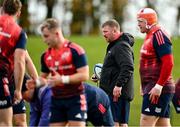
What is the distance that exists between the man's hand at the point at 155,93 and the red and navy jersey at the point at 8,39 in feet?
6.21

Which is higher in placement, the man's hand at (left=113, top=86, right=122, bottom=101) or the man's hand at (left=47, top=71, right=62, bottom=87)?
the man's hand at (left=47, top=71, right=62, bottom=87)

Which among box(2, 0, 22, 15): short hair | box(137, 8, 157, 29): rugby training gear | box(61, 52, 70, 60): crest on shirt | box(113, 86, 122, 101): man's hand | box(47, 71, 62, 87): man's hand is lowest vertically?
box(113, 86, 122, 101): man's hand

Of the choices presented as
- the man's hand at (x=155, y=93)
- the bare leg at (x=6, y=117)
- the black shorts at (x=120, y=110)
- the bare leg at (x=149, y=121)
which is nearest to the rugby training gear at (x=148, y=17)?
the man's hand at (x=155, y=93)

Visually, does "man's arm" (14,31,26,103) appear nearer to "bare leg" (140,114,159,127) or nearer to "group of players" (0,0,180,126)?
"group of players" (0,0,180,126)

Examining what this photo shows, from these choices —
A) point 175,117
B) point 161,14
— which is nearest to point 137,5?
point 161,14

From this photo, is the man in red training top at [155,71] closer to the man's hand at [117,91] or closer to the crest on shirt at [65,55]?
the man's hand at [117,91]

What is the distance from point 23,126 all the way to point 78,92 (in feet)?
6.92

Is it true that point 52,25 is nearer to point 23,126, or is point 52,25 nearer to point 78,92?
point 78,92

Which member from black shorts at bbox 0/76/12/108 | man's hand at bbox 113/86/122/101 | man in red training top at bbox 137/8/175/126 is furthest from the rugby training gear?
black shorts at bbox 0/76/12/108

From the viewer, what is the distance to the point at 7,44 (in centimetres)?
1086

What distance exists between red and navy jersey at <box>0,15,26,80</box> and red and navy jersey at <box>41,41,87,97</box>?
3.44ft

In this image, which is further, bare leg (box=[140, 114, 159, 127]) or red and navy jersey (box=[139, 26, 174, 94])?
bare leg (box=[140, 114, 159, 127])

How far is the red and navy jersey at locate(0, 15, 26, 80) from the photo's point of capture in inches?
426

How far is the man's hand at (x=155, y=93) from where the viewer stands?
11.0 metres
